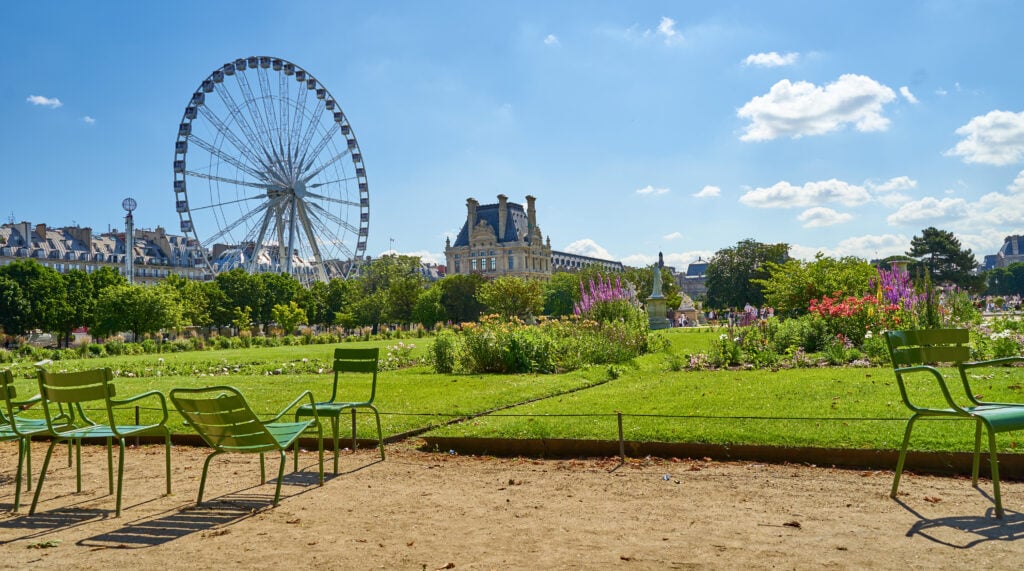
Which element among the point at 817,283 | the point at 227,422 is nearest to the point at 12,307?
the point at 817,283

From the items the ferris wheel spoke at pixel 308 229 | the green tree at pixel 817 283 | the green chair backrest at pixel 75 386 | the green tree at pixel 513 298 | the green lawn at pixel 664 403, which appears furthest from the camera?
the green tree at pixel 513 298

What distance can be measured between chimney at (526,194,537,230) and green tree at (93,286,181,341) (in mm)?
78563

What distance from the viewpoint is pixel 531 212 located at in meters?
118

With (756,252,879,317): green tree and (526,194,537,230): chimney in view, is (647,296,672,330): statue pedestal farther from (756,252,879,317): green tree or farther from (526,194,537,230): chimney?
(526,194,537,230): chimney

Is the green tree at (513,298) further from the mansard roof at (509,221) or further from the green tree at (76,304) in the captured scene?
the mansard roof at (509,221)

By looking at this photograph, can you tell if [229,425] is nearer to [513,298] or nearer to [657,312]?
[657,312]

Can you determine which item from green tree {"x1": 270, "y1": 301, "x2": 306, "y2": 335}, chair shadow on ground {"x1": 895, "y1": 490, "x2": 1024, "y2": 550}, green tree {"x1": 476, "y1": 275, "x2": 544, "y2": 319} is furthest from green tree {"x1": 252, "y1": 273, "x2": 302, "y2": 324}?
chair shadow on ground {"x1": 895, "y1": 490, "x2": 1024, "y2": 550}

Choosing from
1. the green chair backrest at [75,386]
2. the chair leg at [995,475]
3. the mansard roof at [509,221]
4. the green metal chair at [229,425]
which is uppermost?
the mansard roof at [509,221]

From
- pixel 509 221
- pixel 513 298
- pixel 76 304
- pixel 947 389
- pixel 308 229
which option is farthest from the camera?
pixel 509 221

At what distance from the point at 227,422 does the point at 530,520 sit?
2.07m

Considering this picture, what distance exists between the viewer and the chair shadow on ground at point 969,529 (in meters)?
4.05

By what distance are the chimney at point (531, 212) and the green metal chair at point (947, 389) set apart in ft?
364

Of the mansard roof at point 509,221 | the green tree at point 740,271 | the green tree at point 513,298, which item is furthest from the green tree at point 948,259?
the mansard roof at point 509,221

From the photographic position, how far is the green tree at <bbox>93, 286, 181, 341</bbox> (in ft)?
131
